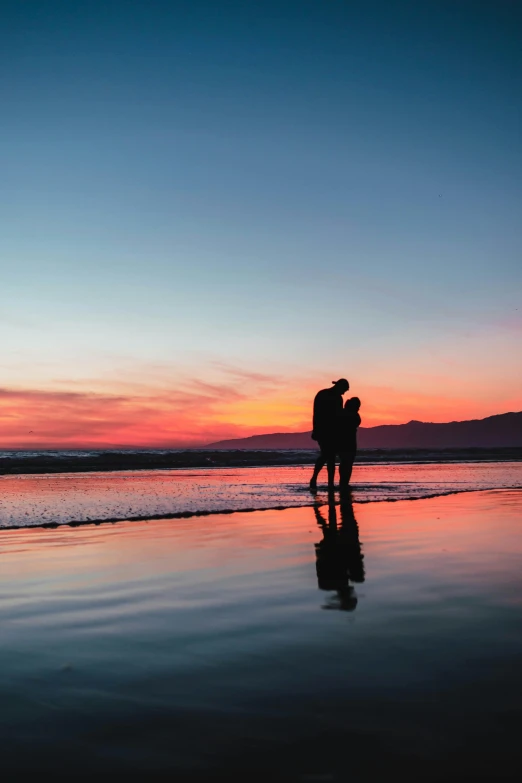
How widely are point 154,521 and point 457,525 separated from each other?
375 centimetres

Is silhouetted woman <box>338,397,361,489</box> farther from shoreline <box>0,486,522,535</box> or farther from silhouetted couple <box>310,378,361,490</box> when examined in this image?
shoreline <box>0,486,522,535</box>

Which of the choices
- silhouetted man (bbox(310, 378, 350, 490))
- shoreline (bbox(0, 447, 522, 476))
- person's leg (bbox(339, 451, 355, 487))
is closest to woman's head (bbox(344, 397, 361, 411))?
silhouetted man (bbox(310, 378, 350, 490))

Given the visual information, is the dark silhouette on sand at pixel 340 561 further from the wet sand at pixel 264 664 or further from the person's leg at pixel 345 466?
the person's leg at pixel 345 466

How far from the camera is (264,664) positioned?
102 inches

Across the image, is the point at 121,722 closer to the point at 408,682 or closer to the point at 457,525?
the point at 408,682

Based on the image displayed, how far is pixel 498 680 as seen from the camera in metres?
2.34

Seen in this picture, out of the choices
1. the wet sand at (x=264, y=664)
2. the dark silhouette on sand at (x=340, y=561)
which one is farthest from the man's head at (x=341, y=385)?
the wet sand at (x=264, y=664)

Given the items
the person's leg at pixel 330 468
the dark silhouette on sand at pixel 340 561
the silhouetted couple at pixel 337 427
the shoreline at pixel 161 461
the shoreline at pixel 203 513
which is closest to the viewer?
the dark silhouette on sand at pixel 340 561

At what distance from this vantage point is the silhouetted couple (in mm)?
12500

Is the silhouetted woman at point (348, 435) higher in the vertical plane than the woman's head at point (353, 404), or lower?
lower

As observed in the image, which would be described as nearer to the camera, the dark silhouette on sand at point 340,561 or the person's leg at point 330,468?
the dark silhouette on sand at point 340,561

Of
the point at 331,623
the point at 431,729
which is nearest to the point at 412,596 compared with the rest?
the point at 331,623

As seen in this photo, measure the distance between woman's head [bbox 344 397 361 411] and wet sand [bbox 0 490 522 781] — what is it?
23.8ft

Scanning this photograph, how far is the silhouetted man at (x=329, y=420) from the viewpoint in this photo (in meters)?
12.6
